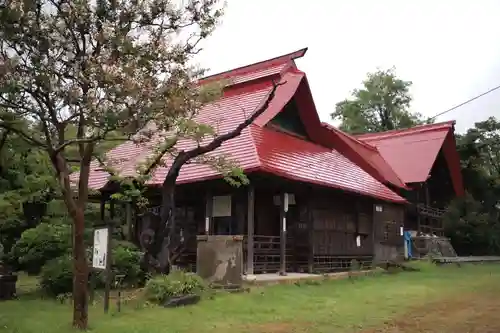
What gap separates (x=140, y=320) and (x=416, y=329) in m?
3.62

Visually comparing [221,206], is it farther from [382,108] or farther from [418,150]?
[382,108]

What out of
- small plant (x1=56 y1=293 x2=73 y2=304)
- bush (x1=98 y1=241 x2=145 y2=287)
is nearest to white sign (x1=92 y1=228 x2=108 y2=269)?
small plant (x1=56 y1=293 x2=73 y2=304)

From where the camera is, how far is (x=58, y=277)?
31.7 feet

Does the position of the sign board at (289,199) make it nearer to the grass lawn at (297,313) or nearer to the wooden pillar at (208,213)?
the wooden pillar at (208,213)

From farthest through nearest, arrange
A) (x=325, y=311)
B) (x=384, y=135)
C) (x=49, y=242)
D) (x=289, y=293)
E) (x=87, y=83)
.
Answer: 1. (x=384, y=135)
2. (x=49, y=242)
3. (x=289, y=293)
4. (x=325, y=311)
5. (x=87, y=83)

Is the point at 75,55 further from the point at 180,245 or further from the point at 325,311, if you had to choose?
the point at 180,245

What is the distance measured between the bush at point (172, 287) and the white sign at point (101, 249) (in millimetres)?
1316

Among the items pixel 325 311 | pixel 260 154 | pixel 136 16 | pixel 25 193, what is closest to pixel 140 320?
pixel 325 311

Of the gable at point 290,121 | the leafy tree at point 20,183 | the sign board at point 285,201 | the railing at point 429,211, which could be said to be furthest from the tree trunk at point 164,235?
the railing at point 429,211

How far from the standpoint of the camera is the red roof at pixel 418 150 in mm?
Result: 23109

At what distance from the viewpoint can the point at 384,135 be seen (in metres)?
27.3

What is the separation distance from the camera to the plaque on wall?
13.1m

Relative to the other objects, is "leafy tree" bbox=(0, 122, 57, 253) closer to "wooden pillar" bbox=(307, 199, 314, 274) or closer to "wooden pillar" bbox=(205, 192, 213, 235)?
"wooden pillar" bbox=(205, 192, 213, 235)

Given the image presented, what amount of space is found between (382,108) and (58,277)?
3363 cm
